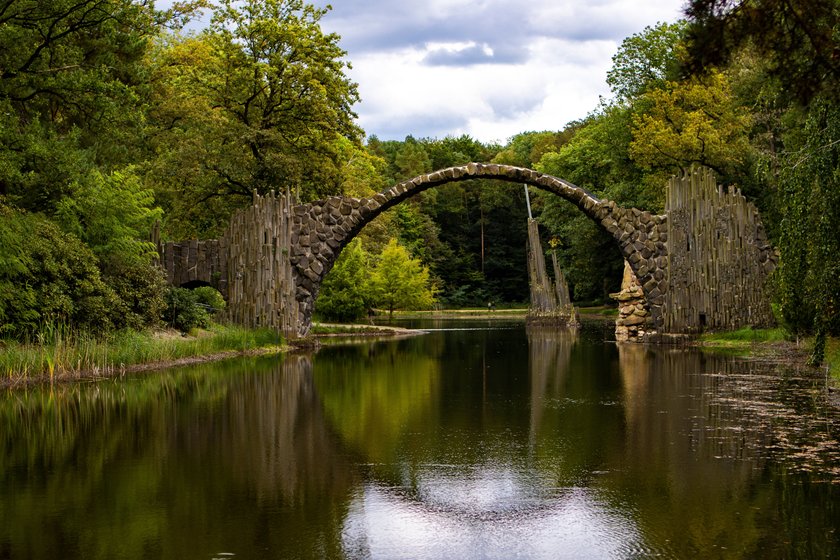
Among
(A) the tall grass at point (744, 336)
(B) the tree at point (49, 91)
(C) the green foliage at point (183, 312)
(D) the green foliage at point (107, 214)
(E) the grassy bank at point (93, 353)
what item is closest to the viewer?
(E) the grassy bank at point (93, 353)

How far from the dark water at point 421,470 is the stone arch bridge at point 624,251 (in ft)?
32.5

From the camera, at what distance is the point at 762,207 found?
34.1 m

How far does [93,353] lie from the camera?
16297mm

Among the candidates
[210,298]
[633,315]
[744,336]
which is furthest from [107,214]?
[633,315]

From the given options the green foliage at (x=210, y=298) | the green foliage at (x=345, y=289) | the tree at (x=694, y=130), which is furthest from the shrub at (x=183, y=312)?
the tree at (x=694, y=130)

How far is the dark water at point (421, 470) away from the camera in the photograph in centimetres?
566

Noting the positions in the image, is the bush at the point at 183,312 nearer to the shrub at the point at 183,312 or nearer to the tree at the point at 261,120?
the shrub at the point at 183,312

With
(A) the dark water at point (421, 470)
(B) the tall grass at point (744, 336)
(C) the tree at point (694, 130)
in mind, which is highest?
(C) the tree at point (694, 130)

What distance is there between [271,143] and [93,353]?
1453 cm

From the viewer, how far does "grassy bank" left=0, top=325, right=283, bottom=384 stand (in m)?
14.8

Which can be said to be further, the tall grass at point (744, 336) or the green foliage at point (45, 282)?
the tall grass at point (744, 336)

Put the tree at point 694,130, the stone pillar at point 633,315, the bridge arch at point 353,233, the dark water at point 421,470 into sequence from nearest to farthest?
1. the dark water at point 421,470
2. the bridge arch at point 353,233
3. the stone pillar at point 633,315
4. the tree at point 694,130

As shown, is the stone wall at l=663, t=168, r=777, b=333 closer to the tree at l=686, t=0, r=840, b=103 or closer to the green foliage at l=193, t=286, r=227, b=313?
the green foliage at l=193, t=286, r=227, b=313

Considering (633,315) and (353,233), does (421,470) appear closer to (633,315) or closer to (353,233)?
(353,233)
